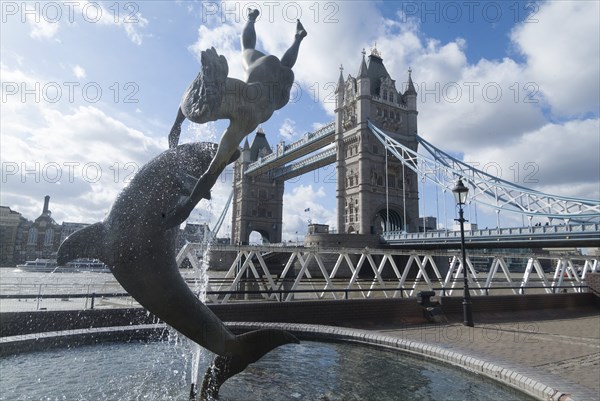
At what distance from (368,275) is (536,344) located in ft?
109

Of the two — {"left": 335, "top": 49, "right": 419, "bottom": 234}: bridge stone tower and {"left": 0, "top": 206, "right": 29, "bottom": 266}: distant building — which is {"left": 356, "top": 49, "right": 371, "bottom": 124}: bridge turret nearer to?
{"left": 335, "top": 49, "right": 419, "bottom": 234}: bridge stone tower

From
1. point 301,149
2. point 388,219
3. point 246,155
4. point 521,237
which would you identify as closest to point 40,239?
point 246,155

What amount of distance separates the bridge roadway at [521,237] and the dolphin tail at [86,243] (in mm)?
31666

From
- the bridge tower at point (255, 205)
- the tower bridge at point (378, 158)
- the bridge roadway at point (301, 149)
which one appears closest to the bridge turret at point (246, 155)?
the bridge tower at point (255, 205)

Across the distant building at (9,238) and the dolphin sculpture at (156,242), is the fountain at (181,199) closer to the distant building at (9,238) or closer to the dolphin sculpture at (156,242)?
the dolphin sculpture at (156,242)

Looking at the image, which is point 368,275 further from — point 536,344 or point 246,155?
point 246,155

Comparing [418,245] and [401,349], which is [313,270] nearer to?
[418,245]

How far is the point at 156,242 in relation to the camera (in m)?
3.60

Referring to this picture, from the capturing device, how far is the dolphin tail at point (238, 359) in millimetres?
4035

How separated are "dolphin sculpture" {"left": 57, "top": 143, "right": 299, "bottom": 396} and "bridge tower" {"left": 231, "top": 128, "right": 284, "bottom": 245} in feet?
246

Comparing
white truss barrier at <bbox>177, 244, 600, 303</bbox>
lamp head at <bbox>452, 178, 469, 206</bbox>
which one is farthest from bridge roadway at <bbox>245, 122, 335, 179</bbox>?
lamp head at <bbox>452, 178, 469, 206</bbox>

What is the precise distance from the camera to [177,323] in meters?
3.68

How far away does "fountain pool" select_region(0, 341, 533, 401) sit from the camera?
428cm

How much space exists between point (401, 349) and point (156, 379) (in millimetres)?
3600
